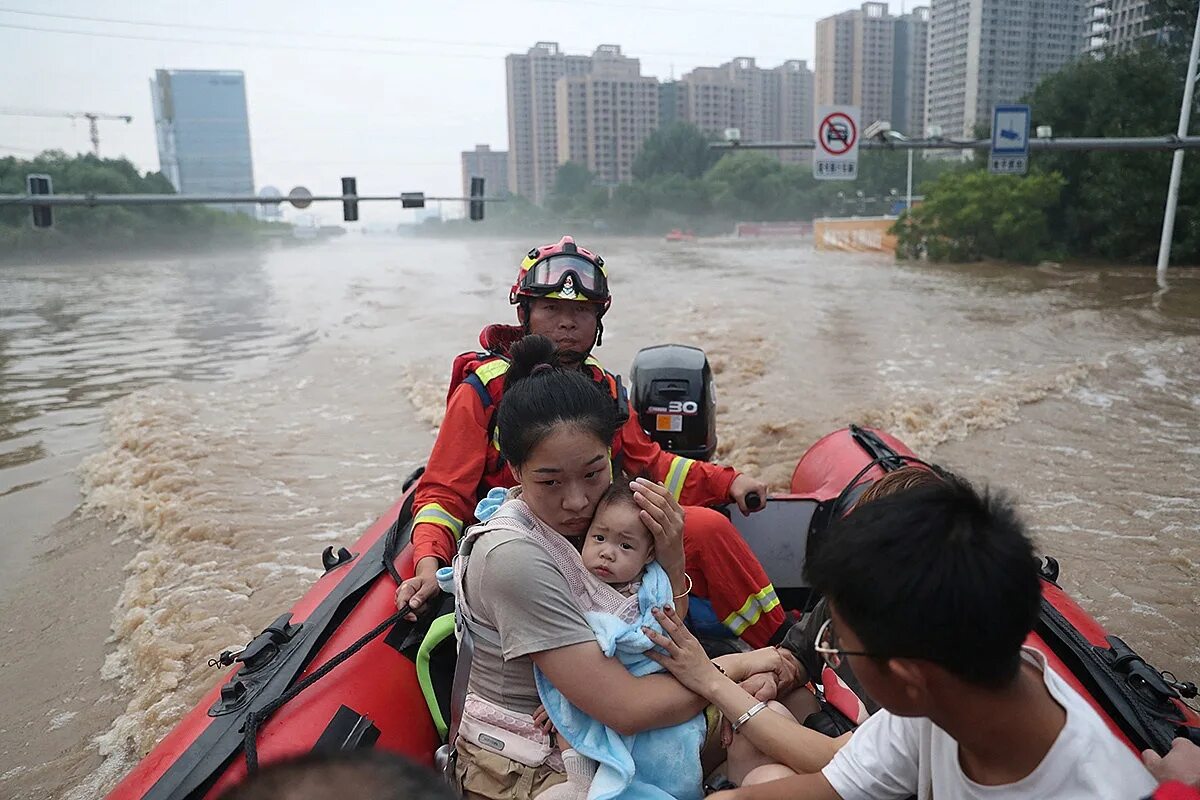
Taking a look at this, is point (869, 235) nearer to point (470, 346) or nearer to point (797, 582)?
point (470, 346)

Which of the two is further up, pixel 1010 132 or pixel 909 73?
pixel 909 73

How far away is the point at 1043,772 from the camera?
43.6 inches

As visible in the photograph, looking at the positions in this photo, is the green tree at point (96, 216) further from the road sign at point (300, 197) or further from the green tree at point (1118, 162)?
the green tree at point (1118, 162)

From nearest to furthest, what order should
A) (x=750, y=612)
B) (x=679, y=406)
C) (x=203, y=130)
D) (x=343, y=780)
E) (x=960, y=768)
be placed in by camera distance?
1. (x=343, y=780)
2. (x=960, y=768)
3. (x=750, y=612)
4. (x=679, y=406)
5. (x=203, y=130)

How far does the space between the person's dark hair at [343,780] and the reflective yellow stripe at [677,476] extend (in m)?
2.06

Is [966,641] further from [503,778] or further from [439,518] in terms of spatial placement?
[439,518]

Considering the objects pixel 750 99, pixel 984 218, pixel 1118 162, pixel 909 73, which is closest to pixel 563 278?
pixel 984 218

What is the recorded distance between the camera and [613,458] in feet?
9.34

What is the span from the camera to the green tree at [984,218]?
24594mm

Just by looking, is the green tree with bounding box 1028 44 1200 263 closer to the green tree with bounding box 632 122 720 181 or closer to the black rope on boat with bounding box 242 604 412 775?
the black rope on boat with bounding box 242 604 412 775

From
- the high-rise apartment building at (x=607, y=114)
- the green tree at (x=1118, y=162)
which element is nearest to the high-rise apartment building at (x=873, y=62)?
the high-rise apartment building at (x=607, y=114)

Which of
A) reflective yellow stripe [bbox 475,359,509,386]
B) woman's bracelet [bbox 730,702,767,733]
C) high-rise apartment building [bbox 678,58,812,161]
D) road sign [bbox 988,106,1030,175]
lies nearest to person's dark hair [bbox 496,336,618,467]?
woman's bracelet [bbox 730,702,767,733]

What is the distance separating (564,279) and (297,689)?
1.49m

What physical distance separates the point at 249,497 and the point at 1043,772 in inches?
245
